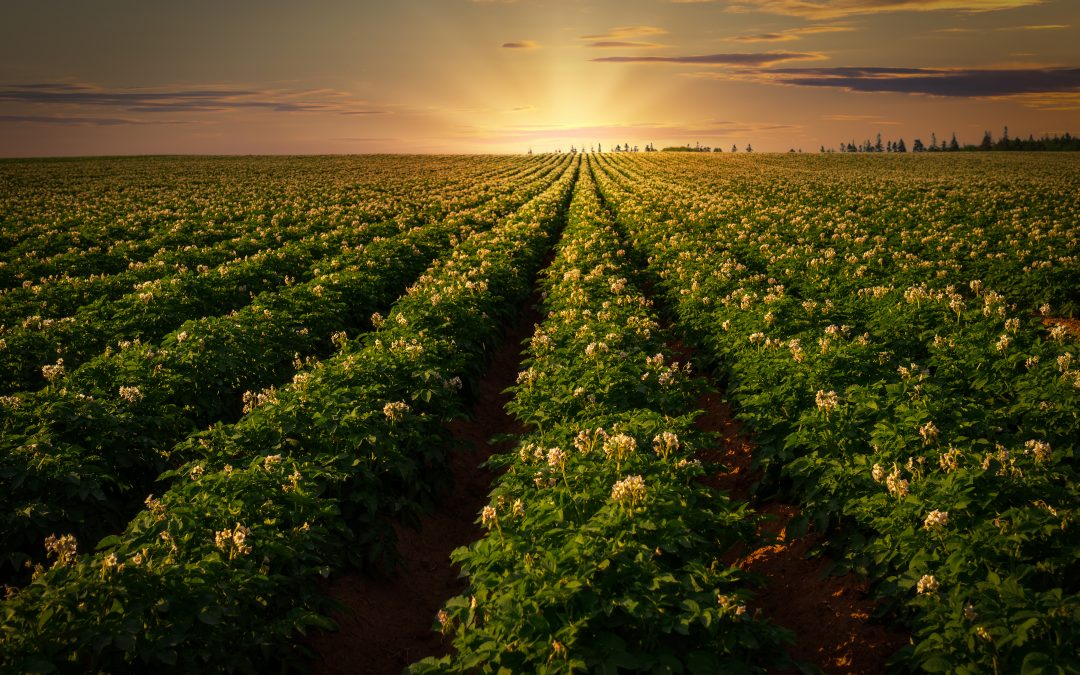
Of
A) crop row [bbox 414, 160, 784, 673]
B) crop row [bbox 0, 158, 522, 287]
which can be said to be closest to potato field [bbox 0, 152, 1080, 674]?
crop row [bbox 414, 160, 784, 673]

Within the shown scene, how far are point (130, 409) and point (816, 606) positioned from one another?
9.20 meters

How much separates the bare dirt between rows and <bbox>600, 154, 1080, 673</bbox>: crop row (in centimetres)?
405

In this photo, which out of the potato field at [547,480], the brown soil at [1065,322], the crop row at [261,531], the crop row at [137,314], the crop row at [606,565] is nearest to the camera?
the crop row at [606,565]

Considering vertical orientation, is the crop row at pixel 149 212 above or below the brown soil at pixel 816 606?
above

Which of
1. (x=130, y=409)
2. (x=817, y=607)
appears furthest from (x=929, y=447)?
(x=130, y=409)

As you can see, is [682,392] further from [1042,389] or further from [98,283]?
[98,283]

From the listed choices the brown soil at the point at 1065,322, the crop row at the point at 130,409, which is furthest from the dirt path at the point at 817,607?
the brown soil at the point at 1065,322

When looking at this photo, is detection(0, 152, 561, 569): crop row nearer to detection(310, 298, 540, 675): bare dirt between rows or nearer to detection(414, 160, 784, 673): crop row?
detection(310, 298, 540, 675): bare dirt between rows

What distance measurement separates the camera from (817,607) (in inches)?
267

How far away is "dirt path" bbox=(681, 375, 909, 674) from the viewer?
19.8ft

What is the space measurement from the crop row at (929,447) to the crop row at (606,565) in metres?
1.32

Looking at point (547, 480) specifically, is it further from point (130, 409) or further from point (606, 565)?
point (130, 409)

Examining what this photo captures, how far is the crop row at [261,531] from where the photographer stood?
4438 millimetres

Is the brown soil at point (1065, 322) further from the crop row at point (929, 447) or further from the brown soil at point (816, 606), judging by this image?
the brown soil at point (816, 606)
